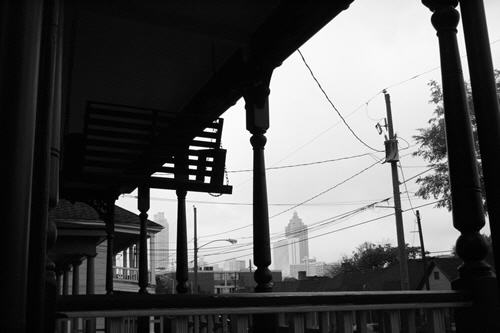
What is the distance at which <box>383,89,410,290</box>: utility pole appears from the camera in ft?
51.9

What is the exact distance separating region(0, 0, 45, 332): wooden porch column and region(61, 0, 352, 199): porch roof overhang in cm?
304

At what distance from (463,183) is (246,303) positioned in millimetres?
1401

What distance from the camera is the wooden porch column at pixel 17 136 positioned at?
5.02 feet

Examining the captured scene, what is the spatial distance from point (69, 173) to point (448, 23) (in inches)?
Result: 188

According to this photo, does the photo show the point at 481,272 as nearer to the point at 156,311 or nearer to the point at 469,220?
the point at 469,220

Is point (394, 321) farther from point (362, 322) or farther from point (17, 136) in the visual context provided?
point (17, 136)

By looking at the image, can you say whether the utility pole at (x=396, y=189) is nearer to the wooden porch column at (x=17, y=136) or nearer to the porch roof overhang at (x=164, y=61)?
the porch roof overhang at (x=164, y=61)

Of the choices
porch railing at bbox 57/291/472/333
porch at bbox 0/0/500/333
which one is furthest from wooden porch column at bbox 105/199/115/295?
porch railing at bbox 57/291/472/333

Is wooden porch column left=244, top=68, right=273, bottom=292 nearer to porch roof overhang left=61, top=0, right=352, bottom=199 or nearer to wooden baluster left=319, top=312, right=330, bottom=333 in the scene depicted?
porch roof overhang left=61, top=0, right=352, bottom=199

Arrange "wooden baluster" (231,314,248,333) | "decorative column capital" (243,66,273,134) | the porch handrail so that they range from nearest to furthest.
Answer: the porch handrail, "wooden baluster" (231,314,248,333), "decorative column capital" (243,66,273,134)

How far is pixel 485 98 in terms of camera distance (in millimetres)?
2902

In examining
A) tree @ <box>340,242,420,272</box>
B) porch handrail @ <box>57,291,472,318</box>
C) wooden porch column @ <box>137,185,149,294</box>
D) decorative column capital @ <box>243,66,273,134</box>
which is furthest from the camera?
tree @ <box>340,242,420,272</box>

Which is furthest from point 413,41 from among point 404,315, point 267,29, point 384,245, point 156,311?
point 384,245

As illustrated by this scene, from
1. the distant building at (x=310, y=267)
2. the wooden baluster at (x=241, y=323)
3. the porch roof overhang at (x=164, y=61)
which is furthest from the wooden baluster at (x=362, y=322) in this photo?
the distant building at (x=310, y=267)
